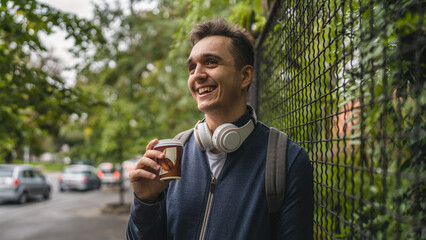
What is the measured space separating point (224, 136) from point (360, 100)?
0.65 m

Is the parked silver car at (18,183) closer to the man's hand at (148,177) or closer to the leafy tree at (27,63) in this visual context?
the leafy tree at (27,63)

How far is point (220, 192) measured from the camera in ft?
5.41

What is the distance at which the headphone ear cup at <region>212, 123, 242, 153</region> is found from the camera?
1.64m

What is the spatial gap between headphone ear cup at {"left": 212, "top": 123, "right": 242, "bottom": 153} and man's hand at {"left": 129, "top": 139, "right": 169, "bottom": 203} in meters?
0.27

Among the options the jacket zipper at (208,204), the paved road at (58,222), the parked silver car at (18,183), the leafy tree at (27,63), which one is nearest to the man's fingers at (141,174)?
the jacket zipper at (208,204)

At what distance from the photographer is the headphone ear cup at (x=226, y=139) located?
1.64 m

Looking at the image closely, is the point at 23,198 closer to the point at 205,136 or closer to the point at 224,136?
the point at 205,136

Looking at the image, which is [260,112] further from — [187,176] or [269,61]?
[187,176]

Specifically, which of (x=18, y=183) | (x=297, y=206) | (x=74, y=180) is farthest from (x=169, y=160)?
(x=74, y=180)

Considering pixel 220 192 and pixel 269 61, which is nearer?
pixel 220 192

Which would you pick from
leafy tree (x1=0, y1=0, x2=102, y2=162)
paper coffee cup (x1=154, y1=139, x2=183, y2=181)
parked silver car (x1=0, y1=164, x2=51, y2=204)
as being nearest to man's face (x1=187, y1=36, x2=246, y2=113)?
paper coffee cup (x1=154, y1=139, x2=183, y2=181)

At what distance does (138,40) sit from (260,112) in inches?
356

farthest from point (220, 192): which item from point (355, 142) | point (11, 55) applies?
point (11, 55)

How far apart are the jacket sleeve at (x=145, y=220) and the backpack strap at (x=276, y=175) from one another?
1.71ft
